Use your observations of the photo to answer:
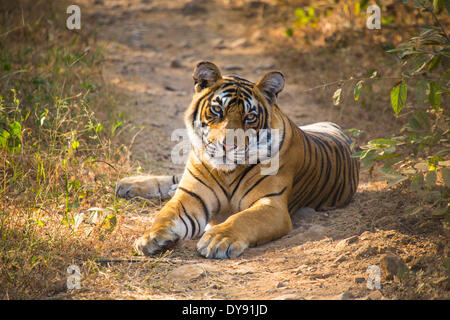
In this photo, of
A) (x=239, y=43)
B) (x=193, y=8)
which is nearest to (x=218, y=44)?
(x=239, y=43)

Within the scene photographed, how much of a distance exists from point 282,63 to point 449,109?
4.13m

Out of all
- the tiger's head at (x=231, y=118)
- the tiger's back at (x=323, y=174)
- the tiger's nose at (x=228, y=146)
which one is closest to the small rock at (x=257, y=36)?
the tiger's back at (x=323, y=174)

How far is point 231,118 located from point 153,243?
3.29 ft

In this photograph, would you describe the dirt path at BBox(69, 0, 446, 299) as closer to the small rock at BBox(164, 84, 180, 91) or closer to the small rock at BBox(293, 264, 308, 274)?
the small rock at BBox(293, 264, 308, 274)

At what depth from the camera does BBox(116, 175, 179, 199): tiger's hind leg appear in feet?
14.7

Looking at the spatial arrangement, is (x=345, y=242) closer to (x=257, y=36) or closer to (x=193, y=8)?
(x=257, y=36)

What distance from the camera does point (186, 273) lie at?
305cm

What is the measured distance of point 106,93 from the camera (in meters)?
6.03

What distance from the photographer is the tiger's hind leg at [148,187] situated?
447 centimetres

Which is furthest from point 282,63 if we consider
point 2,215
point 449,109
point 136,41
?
point 2,215

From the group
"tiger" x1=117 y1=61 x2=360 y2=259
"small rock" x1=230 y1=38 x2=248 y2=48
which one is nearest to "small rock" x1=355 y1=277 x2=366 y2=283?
"tiger" x1=117 y1=61 x2=360 y2=259

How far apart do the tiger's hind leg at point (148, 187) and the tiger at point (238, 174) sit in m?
0.69
